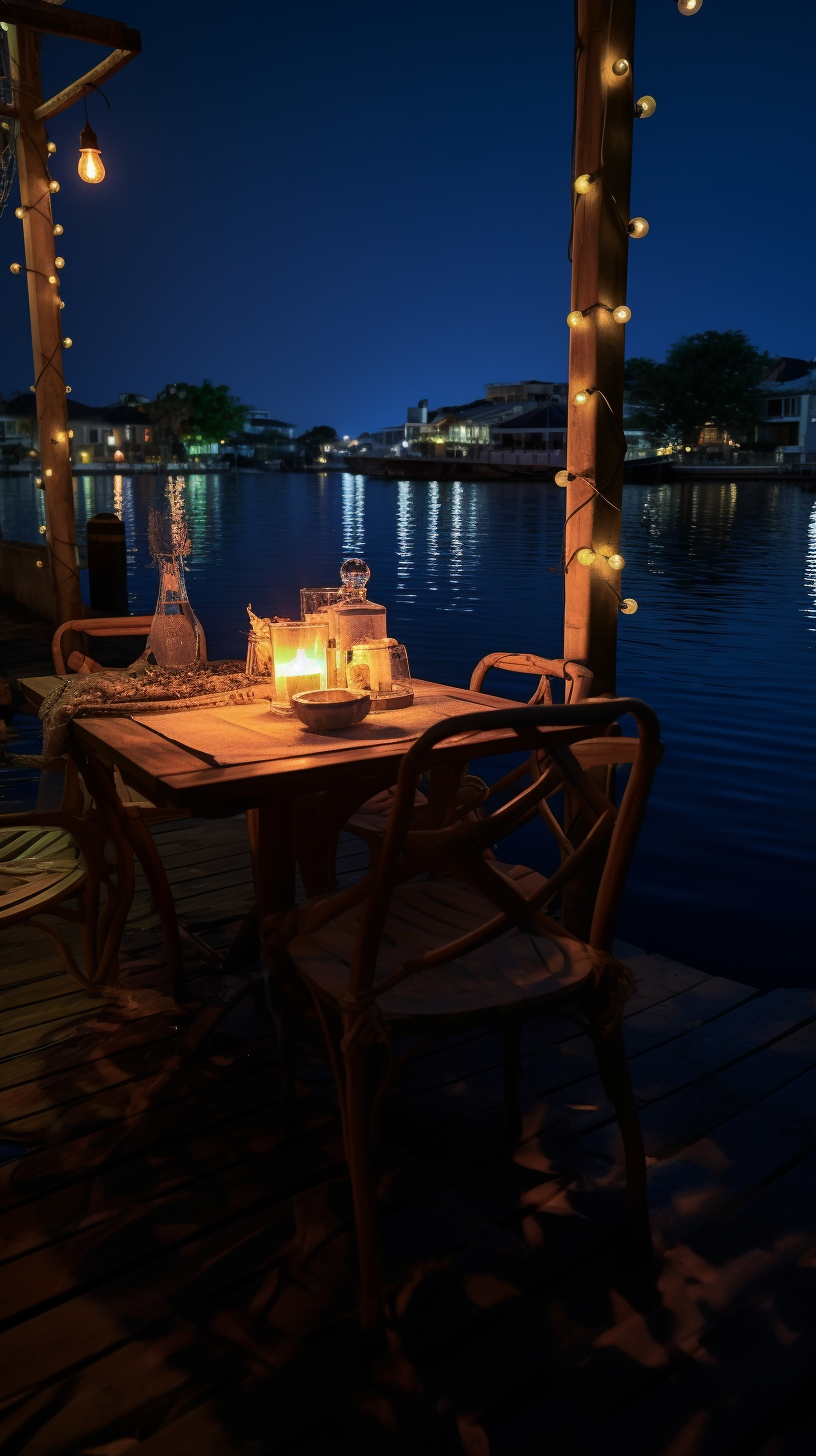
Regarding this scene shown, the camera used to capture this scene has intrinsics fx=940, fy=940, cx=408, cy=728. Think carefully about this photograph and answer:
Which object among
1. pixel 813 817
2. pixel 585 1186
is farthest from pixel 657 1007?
pixel 813 817

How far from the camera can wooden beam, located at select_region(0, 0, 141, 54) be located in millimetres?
3789

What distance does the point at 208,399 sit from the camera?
95.4 meters

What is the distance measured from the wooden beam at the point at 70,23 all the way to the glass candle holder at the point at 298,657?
3341mm

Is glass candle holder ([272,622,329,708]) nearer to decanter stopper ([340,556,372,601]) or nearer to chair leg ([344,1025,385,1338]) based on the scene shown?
decanter stopper ([340,556,372,601])

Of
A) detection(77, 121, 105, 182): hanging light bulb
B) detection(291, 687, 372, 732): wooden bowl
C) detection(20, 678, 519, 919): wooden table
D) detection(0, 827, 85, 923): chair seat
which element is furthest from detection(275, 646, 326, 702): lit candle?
detection(77, 121, 105, 182): hanging light bulb

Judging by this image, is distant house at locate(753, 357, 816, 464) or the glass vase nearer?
the glass vase

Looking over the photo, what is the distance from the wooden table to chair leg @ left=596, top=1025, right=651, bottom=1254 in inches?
22.6

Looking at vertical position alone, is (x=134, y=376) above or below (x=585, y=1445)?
above

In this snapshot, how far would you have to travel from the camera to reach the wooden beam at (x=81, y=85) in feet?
14.9

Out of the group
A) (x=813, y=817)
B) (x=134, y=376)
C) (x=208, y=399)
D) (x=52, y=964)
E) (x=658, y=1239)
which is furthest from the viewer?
(x=134, y=376)

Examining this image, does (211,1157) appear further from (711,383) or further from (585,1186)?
(711,383)

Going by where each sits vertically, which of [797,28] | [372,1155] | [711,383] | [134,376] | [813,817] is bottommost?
[813,817]

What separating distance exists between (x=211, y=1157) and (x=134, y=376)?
14978 cm

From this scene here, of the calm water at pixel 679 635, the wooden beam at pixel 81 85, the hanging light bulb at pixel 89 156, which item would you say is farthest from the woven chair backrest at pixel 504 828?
the hanging light bulb at pixel 89 156
